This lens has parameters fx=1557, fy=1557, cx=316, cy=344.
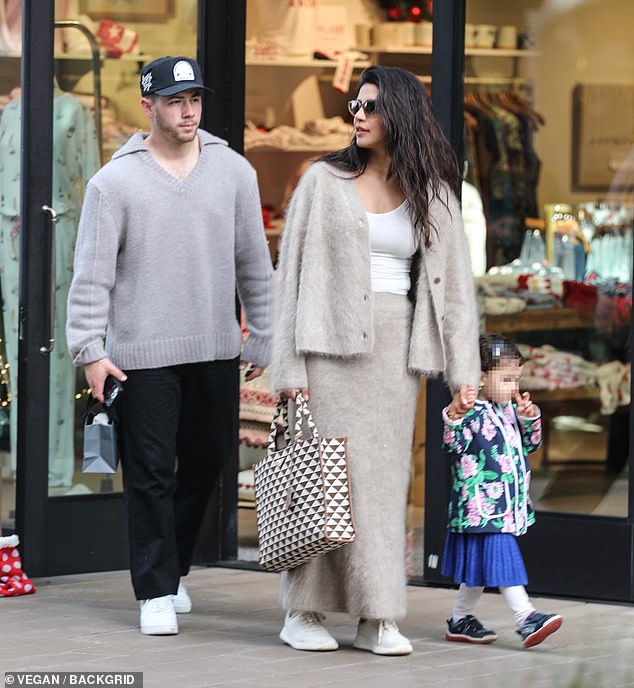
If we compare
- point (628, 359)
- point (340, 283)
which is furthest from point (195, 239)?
point (628, 359)

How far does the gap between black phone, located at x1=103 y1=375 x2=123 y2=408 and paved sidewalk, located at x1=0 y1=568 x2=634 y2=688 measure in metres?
0.75

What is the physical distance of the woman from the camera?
4.64 metres

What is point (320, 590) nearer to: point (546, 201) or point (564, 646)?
point (564, 646)

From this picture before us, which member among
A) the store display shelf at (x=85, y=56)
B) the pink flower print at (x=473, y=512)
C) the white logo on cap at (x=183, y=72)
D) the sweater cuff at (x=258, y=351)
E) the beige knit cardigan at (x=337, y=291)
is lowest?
the pink flower print at (x=473, y=512)

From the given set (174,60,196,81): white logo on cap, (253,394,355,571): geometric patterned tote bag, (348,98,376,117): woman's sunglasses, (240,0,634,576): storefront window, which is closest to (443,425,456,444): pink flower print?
(253,394,355,571): geometric patterned tote bag

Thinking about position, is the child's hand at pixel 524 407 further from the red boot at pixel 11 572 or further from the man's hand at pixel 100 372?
the red boot at pixel 11 572

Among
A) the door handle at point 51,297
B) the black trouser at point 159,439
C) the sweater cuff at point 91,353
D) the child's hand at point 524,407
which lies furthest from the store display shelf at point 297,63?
the child's hand at point 524,407

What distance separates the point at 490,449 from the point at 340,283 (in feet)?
2.35

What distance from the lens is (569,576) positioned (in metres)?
5.70

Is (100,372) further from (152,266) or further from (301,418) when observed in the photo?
(301,418)

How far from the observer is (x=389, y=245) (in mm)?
4715

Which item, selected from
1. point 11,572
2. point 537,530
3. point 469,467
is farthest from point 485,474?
point 11,572

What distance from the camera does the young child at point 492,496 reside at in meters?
4.81

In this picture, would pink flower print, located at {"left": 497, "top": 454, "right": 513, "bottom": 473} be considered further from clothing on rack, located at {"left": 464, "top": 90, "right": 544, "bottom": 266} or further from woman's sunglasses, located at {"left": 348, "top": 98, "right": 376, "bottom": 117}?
clothing on rack, located at {"left": 464, "top": 90, "right": 544, "bottom": 266}
